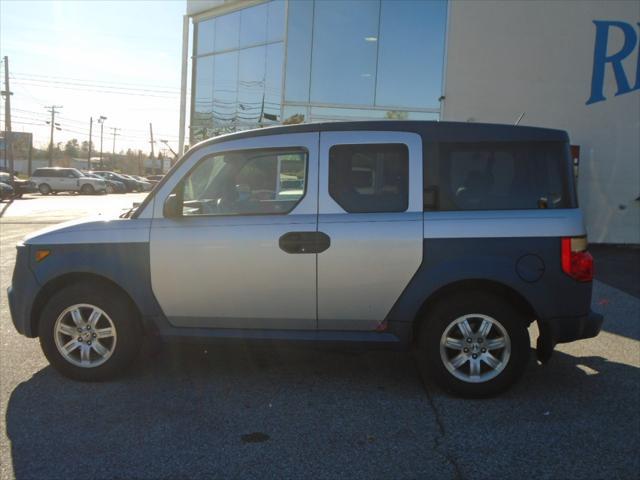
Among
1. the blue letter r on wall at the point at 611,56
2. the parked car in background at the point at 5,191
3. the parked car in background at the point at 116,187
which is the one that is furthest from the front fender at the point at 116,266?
the parked car in background at the point at 116,187

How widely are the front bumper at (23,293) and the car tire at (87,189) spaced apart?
128 ft

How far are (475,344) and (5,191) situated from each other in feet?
99.9

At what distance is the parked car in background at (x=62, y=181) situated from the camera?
38438 mm

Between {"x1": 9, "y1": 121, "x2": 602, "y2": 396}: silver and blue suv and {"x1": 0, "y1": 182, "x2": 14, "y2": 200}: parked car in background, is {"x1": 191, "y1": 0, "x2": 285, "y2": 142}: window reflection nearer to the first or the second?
{"x1": 9, "y1": 121, "x2": 602, "y2": 396}: silver and blue suv

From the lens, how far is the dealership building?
12.7 metres

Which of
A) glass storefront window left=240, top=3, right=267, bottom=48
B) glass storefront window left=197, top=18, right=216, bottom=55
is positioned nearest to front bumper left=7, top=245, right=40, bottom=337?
glass storefront window left=240, top=3, right=267, bottom=48

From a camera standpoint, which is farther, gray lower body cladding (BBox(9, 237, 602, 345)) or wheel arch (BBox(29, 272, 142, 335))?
wheel arch (BBox(29, 272, 142, 335))

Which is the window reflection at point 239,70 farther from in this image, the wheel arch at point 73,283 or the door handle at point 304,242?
the door handle at point 304,242

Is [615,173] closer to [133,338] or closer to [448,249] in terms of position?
[448,249]

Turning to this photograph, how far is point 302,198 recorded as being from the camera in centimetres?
409

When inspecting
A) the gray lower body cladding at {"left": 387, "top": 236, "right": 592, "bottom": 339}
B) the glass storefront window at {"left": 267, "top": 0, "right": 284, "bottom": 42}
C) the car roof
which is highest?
the glass storefront window at {"left": 267, "top": 0, "right": 284, "bottom": 42}

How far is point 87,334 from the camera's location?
14.0 feet

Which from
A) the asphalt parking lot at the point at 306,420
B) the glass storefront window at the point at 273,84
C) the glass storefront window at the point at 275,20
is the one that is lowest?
the asphalt parking lot at the point at 306,420

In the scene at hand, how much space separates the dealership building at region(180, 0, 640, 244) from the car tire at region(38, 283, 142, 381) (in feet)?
31.4
